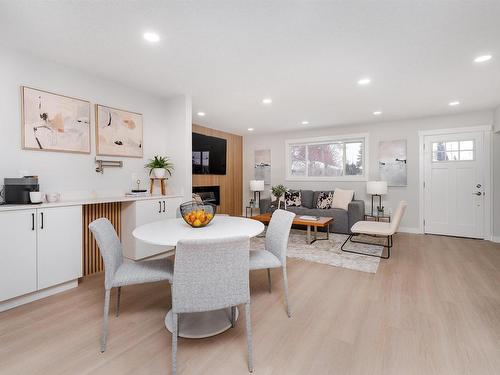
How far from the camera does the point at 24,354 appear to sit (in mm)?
1633

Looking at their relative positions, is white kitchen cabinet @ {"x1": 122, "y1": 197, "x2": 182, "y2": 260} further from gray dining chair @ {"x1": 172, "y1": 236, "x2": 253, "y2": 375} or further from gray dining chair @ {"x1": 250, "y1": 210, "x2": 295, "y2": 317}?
gray dining chair @ {"x1": 172, "y1": 236, "x2": 253, "y2": 375}

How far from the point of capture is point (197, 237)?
69.7 inches

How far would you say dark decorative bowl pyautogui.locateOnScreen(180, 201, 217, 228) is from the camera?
2074 millimetres

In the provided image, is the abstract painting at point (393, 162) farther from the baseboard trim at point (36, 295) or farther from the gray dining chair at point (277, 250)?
Answer: the baseboard trim at point (36, 295)

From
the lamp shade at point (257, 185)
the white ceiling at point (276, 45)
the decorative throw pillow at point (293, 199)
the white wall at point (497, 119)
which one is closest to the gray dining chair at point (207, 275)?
the white ceiling at point (276, 45)

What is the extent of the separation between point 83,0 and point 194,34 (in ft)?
2.64

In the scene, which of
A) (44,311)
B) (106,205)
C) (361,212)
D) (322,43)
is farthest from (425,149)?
(44,311)

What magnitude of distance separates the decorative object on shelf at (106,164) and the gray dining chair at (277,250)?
223 cm

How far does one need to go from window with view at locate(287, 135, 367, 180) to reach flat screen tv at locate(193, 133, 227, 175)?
174 cm

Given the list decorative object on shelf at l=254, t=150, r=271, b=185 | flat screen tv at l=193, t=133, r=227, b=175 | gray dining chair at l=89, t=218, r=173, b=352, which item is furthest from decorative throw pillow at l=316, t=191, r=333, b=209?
gray dining chair at l=89, t=218, r=173, b=352

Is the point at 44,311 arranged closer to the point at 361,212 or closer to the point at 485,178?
the point at 361,212

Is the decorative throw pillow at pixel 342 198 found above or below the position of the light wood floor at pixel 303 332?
above

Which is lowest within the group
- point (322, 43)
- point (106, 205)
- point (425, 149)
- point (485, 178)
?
point (106, 205)

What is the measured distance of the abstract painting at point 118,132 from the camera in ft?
10.5
